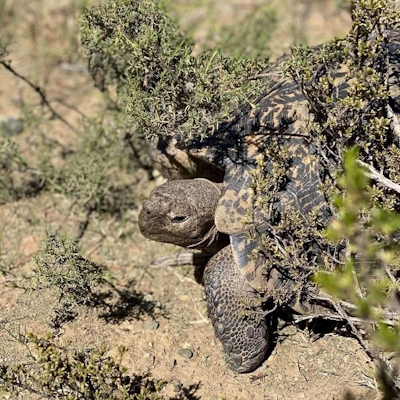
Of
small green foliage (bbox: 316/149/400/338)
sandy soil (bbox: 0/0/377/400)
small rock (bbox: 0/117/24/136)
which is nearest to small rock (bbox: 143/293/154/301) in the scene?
sandy soil (bbox: 0/0/377/400)

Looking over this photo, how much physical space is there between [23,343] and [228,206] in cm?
147

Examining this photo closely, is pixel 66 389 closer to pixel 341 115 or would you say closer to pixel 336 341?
pixel 336 341

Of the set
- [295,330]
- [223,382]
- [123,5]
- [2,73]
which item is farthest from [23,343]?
[2,73]

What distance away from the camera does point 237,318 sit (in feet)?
12.2

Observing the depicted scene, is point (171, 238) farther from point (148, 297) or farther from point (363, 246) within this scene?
point (363, 246)

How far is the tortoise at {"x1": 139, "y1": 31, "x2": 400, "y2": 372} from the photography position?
3664mm

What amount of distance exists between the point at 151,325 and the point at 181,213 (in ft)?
2.73

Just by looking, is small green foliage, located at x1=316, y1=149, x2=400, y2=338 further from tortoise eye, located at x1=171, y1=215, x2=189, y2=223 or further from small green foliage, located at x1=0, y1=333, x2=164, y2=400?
small green foliage, located at x1=0, y1=333, x2=164, y2=400

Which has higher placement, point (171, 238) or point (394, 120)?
point (394, 120)

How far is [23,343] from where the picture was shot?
3.42 metres

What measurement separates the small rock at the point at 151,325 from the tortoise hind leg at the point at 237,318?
1.49 feet

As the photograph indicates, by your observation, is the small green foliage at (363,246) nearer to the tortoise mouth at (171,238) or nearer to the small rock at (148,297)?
the tortoise mouth at (171,238)

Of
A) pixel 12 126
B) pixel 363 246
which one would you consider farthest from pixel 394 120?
pixel 12 126

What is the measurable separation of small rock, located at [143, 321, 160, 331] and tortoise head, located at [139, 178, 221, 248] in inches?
22.7
